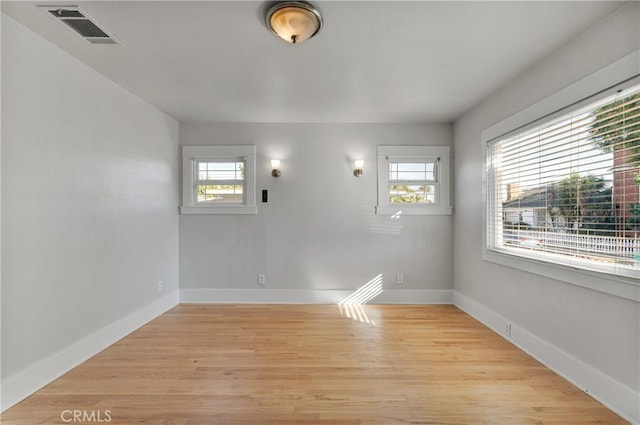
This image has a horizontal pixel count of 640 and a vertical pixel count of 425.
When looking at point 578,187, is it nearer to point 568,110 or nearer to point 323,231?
point 568,110

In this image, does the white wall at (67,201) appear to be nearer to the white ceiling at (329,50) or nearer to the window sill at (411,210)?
the white ceiling at (329,50)

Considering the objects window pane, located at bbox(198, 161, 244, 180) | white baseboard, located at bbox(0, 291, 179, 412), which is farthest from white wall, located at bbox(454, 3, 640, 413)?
white baseboard, located at bbox(0, 291, 179, 412)

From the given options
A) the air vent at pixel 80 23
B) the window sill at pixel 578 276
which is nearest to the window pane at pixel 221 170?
the air vent at pixel 80 23

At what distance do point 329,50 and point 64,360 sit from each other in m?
3.18

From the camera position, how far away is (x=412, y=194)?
425 centimetres

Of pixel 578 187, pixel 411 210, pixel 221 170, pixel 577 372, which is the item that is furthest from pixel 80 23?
pixel 577 372

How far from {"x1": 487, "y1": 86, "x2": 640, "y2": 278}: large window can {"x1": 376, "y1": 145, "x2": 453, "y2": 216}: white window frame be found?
1031mm

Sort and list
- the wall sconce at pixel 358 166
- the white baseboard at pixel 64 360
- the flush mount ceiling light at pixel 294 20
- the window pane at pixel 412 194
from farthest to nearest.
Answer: the window pane at pixel 412 194 → the wall sconce at pixel 358 166 → the white baseboard at pixel 64 360 → the flush mount ceiling light at pixel 294 20

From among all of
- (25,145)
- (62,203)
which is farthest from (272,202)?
(25,145)

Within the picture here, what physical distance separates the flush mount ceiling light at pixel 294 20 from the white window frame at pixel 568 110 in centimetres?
188

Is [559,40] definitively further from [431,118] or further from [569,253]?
[431,118]

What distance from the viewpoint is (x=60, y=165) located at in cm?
233

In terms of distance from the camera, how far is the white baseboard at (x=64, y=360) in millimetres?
1941

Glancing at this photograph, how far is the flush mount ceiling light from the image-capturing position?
1.78m
